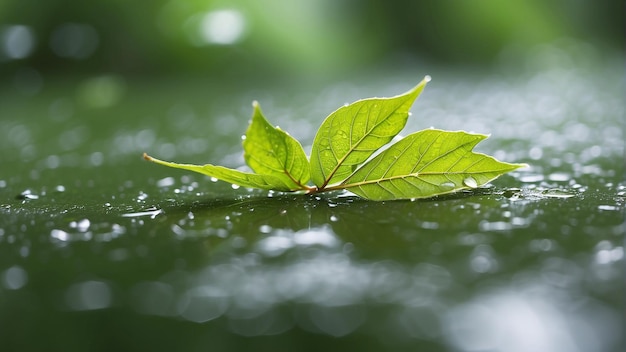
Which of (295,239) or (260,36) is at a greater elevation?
(260,36)

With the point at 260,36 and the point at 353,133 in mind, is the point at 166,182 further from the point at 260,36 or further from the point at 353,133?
the point at 260,36

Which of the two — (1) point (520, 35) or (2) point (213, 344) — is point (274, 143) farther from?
(1) point (520, 35)

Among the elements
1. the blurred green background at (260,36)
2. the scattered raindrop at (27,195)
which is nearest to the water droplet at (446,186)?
the scattered raindrop at (27,195)

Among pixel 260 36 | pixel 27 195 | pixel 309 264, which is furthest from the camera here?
pixel 260 36

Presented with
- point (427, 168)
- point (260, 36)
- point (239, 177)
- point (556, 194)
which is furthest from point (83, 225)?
point (260, 36)

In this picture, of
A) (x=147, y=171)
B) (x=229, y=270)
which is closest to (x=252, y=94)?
(x=147, y=171)

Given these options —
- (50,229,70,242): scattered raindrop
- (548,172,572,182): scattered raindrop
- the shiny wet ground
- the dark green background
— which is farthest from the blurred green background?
(50,229,70,242): scattered raindrop

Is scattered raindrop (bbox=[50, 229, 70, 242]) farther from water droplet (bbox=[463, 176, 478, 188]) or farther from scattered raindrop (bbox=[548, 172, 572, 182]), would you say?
scattered raindrop (bbox=[548, 172, 572, 182])

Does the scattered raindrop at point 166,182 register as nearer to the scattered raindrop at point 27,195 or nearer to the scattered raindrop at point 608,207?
the scattered raindrop at point 27,195
